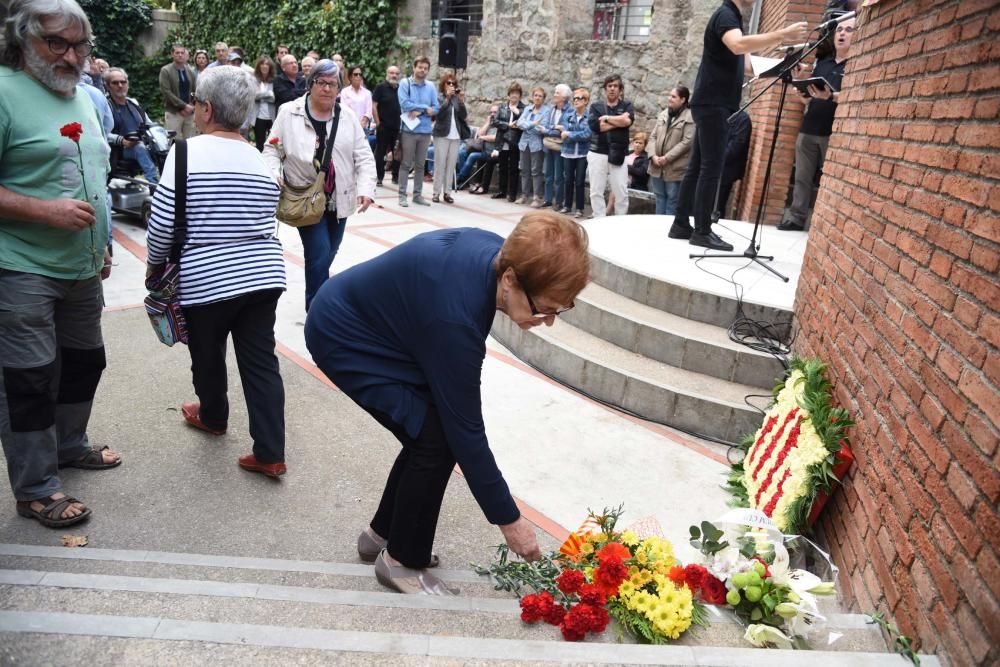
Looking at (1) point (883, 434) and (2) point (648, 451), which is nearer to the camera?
(1) point (883, 434)

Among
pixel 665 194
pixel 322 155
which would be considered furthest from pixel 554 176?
pixel 322 155

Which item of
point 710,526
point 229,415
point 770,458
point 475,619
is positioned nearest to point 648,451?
point 770,458

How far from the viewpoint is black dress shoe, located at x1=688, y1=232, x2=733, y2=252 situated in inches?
228

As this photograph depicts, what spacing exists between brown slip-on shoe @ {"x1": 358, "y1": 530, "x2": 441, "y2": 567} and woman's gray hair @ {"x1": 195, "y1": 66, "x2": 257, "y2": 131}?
177 cm

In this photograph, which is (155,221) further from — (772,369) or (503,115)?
(503,115)

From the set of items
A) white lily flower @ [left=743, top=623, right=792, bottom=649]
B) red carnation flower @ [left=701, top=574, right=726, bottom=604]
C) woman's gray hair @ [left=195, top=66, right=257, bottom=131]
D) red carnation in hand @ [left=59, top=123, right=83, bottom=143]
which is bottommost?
red carnation flower @ [left=701, top=574, right=726, bottom=604]

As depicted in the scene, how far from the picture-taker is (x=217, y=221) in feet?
9.56

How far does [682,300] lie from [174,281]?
314 centimetres

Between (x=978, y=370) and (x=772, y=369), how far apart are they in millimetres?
2225

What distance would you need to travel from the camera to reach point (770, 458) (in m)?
3.28

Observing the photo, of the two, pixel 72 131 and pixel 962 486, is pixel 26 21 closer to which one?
pixel 72 131

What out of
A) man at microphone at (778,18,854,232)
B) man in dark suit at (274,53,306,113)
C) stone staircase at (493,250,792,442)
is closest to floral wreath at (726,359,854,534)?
stone staircase at (493,250,792,442)

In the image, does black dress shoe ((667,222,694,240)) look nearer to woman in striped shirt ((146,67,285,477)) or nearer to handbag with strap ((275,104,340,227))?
handbag with strap ((275,104,340,227))

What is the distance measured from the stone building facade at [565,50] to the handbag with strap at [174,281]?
363 inches
